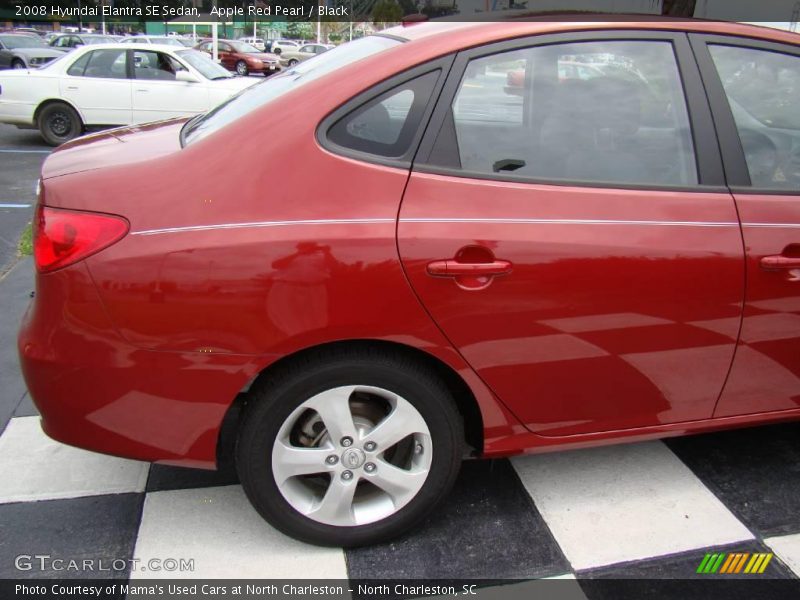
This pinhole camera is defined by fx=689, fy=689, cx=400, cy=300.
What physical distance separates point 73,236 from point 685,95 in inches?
77.3

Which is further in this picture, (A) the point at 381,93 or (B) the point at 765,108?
(B) the point at 765,108

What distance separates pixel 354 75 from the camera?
212 cm

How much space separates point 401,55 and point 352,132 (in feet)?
0.98

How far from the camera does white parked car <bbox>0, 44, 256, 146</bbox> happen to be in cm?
950

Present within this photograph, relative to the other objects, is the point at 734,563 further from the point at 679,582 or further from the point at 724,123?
the point at 724,123

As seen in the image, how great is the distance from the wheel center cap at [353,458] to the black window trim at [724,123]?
1483 millimetres

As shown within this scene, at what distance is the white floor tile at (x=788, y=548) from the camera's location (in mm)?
2287

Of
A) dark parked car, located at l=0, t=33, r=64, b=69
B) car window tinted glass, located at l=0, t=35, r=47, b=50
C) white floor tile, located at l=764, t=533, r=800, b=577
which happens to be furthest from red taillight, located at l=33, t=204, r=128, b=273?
car window tinted glass, located at l=0, t=35, r=47, b=50

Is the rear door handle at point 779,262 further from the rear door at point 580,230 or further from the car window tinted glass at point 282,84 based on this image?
the car window tinted glass at point 282,84

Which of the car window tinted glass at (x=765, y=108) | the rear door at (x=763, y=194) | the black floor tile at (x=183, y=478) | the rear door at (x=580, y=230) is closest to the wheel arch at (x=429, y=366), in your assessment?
the rear door at (x=580, y=230)

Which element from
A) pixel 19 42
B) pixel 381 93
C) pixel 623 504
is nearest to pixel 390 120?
pixel 381 93

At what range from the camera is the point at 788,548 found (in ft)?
7.73

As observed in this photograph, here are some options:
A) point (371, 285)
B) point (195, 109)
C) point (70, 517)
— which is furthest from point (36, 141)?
point (371, 285)

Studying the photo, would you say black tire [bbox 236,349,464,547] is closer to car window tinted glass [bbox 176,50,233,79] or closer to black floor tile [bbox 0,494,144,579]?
black floor tile [bbox 0,494,144,579]
